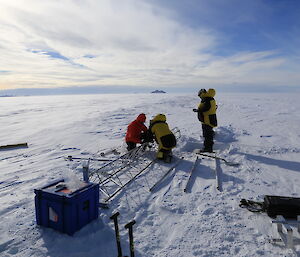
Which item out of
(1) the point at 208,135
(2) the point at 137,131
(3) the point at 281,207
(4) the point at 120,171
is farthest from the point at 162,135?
(3) the point at 281,207

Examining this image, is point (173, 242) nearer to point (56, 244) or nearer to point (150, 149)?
point (56, 244)

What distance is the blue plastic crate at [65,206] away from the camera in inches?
131

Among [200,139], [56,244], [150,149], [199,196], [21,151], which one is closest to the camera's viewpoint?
[56,244]

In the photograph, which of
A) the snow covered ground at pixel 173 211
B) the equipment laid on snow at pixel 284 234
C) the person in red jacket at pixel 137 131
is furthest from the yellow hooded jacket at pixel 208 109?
the equipment laid on snow at pixel 284 234

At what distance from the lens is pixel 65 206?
10.8ft

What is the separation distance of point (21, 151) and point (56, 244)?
677 centimetres

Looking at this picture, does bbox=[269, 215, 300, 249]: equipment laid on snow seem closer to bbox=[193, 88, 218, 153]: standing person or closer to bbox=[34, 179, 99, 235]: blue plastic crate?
bbox=[34, 179, 99, 235]: blue plastic crate

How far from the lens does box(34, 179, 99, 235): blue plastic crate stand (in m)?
3.33

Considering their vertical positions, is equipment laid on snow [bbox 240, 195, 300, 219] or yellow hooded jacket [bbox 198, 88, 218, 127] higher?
yellow hooded jacket [bbox 198, 88, 218, 127]

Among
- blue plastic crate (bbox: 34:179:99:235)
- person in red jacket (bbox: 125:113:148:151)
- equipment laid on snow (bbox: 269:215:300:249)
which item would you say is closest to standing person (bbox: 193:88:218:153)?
person in red jacket (bbox: 125:113:148:151)

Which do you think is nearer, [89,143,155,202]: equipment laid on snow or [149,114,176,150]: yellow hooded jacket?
[89,143,155,202]: equipment laid on snow

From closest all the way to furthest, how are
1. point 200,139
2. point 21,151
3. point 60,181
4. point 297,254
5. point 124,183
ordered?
point 297,254
point 60,181
point 124,183
point 21,151
point 200,139

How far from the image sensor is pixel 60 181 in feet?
12.9

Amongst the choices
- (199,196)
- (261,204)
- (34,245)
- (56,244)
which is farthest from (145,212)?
(261,204)
